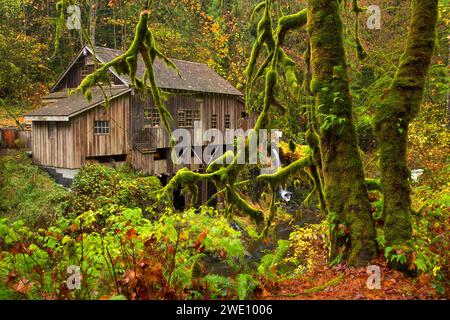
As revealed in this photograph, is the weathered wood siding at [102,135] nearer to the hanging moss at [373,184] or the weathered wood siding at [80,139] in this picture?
the weathered wood siding at [80,139]

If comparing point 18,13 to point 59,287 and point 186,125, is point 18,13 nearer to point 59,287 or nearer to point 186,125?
point 186,125

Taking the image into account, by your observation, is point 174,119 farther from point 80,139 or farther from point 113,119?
point 113,119

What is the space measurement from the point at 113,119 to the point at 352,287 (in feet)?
44.3

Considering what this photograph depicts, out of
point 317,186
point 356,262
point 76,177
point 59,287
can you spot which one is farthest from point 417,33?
point 76,177

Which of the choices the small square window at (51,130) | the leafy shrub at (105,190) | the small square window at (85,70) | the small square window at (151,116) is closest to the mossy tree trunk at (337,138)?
the leafy shrub at (105,190)

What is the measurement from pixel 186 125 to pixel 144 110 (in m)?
3.31

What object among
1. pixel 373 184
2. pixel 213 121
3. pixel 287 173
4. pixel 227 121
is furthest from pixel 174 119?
pixel 373 184

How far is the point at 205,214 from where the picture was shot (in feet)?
64.3

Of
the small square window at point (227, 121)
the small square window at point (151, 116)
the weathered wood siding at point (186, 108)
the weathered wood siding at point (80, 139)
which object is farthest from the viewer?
the small square window at point (227, 121)

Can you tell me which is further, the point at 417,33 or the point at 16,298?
the point at 417,33

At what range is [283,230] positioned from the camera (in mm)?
20547

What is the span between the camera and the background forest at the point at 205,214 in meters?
4.44

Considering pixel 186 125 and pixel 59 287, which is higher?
pixel 186 125

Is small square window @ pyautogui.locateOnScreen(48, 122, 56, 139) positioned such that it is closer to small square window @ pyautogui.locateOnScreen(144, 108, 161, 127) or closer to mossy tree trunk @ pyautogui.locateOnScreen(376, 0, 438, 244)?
small square window @ pyautogui.locateOnScreen(144, 108, 161, 127)
